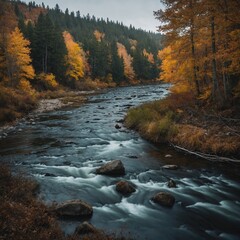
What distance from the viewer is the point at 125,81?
3467 inches

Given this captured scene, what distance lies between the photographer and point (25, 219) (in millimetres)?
6414

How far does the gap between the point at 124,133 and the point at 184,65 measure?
29.7ft

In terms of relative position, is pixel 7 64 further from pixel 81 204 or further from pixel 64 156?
pixel 81 204

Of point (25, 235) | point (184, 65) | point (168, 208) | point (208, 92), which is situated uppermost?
point (184, 65)

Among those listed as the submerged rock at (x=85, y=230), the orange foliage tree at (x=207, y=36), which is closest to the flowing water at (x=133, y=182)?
the submerged rock at (x=85, y=230)

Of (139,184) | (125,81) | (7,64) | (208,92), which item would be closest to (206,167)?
(139,184)

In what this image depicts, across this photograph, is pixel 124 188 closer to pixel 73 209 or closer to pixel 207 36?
pixel 73 209

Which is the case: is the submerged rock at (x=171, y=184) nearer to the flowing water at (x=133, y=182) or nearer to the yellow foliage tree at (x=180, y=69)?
the flowing water at (x=133, y=182)

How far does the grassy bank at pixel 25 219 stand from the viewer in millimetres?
5814

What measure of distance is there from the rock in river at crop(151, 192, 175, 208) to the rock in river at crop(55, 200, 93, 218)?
236cm

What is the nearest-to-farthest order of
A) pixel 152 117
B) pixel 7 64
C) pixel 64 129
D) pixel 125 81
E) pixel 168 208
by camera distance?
pixel 168 208
pixel 152 117
pixel 64 129
pixel 7 64
pixel 125 81

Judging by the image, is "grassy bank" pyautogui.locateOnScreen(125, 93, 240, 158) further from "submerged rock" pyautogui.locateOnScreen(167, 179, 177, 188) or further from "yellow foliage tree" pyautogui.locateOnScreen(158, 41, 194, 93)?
"submerged rock" pyautogui.locateOnScreen(167, 179, 177, 188)

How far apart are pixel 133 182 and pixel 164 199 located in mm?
2043

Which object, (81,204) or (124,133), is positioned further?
(124,133)
